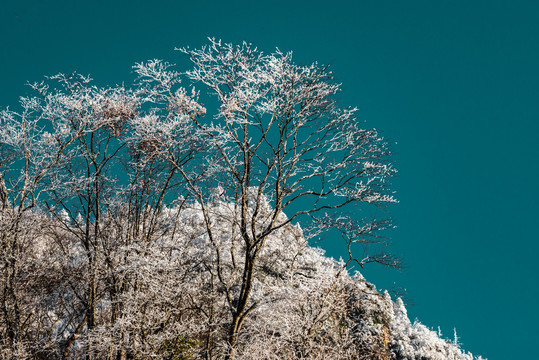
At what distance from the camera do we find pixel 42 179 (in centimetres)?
1242

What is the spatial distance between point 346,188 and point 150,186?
7176mm

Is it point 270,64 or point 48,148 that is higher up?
point 270,64

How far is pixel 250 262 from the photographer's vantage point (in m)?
10.6

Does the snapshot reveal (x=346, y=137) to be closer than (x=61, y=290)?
Yes

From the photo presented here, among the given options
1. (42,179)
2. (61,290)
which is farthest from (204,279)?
(42,179)

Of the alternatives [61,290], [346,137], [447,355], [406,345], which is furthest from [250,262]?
[447,355]

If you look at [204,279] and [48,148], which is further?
[204,279]

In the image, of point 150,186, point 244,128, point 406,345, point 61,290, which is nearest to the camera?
point 244,128

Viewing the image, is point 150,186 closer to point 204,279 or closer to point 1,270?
point 1,270

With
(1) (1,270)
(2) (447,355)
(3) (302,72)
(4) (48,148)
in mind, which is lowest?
(1) (1,270)

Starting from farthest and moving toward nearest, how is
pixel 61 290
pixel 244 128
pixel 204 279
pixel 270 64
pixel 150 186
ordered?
pixel 204 279
pixel 61 290
pixel 150 186
pixel 244 128
pixel 270 64

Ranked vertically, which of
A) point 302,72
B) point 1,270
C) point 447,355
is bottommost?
point 1,270

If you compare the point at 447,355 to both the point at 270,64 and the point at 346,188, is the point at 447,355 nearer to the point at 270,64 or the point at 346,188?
the point at 346,188

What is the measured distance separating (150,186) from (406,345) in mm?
17625
